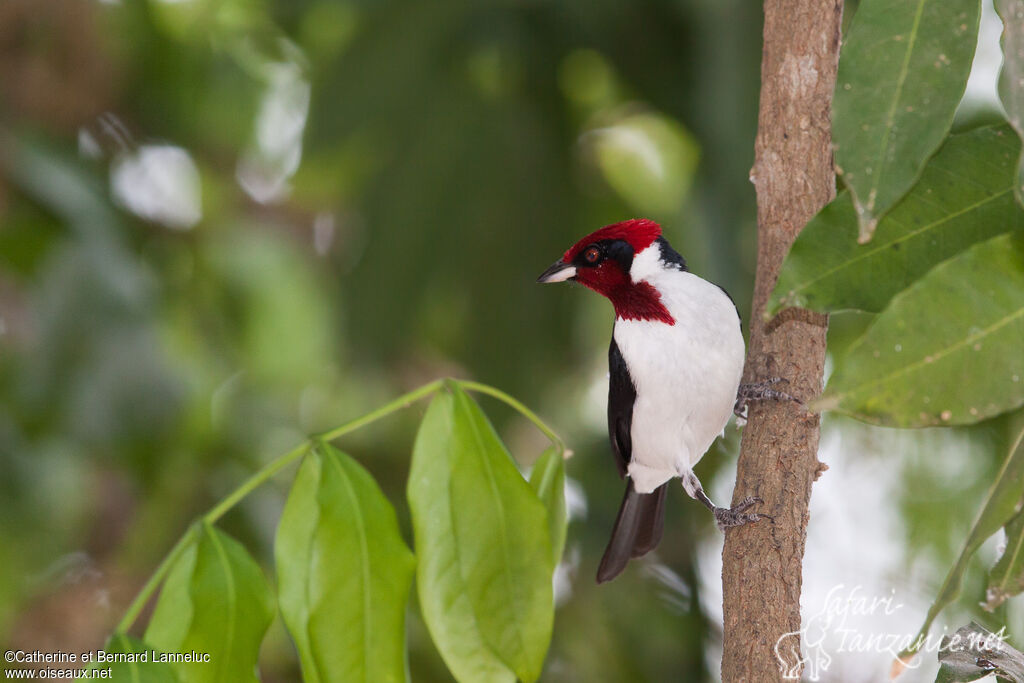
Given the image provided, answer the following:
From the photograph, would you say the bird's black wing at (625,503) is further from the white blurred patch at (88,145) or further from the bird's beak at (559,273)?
the white blurred patch at (88,145)

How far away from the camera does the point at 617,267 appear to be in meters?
1.63

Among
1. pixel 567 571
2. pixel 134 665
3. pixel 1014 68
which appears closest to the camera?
pixel 1014 68

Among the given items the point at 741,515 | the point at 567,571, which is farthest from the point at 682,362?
the point at 567,571

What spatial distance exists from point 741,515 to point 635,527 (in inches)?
28.9

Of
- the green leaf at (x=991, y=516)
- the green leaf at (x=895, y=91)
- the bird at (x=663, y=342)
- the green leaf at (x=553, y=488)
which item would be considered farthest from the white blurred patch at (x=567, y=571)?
the green leaf at (x=895, y=91)

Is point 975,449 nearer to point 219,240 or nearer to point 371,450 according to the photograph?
point 371,450

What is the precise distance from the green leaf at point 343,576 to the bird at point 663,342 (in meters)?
0.49

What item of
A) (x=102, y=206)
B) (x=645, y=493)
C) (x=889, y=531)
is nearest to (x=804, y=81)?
(x=645, y=493)

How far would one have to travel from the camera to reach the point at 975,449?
2.63m

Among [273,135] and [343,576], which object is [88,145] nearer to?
[273,135]

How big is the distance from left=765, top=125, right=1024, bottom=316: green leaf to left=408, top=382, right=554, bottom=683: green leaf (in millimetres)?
381

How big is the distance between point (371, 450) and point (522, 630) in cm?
243

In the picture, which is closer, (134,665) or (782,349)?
(134,665)

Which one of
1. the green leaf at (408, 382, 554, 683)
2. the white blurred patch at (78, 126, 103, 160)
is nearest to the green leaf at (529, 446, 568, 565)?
the green leaf at (408, 382, 554, 683)
